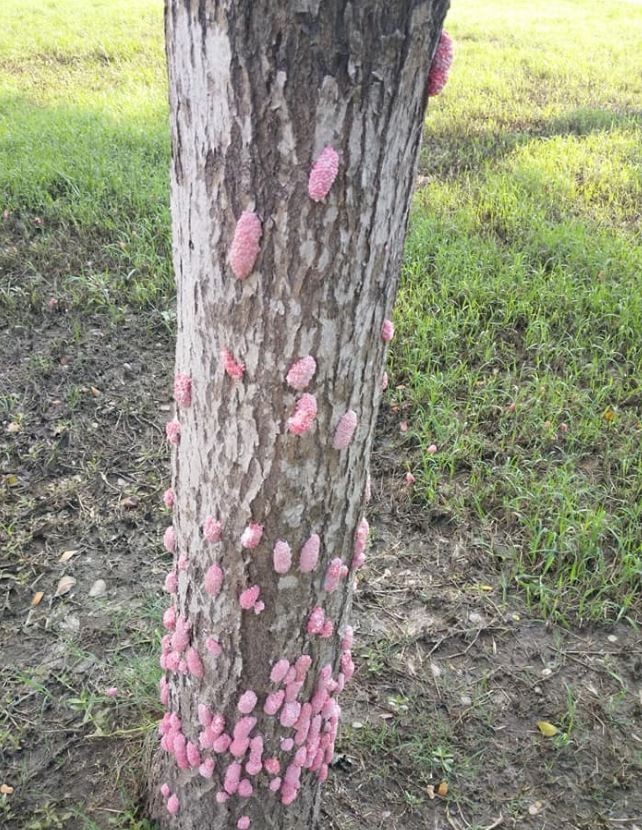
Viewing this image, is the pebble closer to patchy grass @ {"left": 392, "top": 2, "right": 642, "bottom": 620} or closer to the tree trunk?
the tree trunk

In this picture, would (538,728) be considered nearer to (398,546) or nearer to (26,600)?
(398,546)

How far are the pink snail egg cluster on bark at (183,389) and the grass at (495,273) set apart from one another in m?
1.64

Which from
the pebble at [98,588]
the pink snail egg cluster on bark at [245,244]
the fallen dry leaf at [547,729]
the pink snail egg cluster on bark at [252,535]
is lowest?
the fallen dry leaf at [547,729]

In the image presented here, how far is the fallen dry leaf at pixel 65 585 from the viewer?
7.99 feet

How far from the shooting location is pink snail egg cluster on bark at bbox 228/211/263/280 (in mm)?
1021

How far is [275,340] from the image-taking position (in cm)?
111

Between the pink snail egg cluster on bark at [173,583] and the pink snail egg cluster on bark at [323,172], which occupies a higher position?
the pink snail egg cluster on bark at [323,172]

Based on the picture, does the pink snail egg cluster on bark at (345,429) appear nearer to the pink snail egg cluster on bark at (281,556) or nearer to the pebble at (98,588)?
the pink snail egg cluster on bark at (281,556)

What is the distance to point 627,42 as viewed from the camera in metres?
8.20

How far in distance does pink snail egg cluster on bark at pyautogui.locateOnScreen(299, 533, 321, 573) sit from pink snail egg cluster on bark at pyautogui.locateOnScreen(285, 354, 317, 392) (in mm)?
321

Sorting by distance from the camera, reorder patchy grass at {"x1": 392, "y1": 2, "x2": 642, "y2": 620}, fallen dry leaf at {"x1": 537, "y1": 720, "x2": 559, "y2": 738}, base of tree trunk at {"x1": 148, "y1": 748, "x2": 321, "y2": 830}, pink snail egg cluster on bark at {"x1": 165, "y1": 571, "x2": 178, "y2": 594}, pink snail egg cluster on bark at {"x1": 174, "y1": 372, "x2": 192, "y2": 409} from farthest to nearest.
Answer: patchy grass at {"x1": 392, "y1": 2, "x2": 642, "y2": 620} < fallen dry leaf at {"x1": 537, "y1": 720, "x2": 559, "y2": 738} < base of tree trunk at {"x1": 148, "y1": 748, "x2": 321, "y2": 830} < pink snail egg cluster on bark at {"x1": 165, "y1": 571, "x2": 178, "y2": 594} < pink snail egg cluster on bark at {"x1": 174, "y1": 372, "x2": 192, "y2": 409}

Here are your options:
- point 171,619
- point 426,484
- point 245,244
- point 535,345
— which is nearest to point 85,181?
point 535,345

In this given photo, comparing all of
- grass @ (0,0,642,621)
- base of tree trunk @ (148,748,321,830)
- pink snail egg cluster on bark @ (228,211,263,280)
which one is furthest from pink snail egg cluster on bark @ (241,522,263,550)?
grass @ (0,0,642,621)

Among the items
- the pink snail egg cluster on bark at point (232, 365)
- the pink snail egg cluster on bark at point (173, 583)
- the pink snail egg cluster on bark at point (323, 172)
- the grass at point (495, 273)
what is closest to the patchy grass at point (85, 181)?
the grass at point (495, 273)
